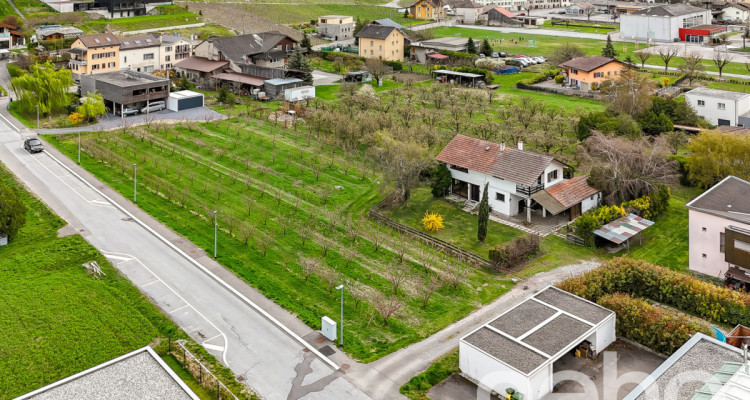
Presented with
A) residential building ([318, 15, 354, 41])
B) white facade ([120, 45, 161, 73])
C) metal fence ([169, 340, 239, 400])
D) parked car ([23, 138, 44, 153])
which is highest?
residential building ([318, 15, 354, 41])

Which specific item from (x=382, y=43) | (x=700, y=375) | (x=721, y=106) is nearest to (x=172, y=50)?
(x=382, y=43)

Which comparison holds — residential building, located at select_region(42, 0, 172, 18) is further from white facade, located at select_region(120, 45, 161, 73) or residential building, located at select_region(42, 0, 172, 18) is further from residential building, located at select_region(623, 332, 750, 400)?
residential building, located at select_region(623, 332, 750, 400)

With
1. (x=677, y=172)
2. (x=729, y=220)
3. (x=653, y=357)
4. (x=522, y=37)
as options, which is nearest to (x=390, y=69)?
(x=522, y=37)

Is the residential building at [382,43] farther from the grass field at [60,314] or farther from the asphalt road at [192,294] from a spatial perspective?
the grass field at [60,314]

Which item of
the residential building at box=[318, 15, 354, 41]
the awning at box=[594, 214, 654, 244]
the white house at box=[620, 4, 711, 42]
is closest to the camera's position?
the awning at box=[594, 214, 654, 244]

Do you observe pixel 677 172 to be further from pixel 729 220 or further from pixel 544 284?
pixel 544 284

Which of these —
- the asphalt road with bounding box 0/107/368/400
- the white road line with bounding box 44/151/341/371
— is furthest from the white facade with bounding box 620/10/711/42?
the white road line with bounding box 44/151/341/371

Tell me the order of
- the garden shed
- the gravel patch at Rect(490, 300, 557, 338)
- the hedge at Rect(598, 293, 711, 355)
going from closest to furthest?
1. the garden shed
2. the hedge at Rect(598, 293, 711, 355)
3. the gravel patch at Rect(490, 300, 557, 338)
